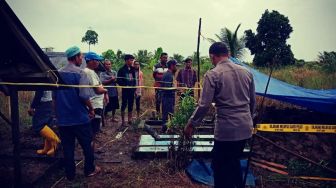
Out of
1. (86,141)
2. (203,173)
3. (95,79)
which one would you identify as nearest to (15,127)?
(86,141)

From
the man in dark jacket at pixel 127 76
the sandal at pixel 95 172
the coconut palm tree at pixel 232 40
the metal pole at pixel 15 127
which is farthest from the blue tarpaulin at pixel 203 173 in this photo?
the coconut palm tree at pixel 232 40

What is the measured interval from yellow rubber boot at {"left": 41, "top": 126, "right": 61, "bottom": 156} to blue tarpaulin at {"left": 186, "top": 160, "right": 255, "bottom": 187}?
7.79ft

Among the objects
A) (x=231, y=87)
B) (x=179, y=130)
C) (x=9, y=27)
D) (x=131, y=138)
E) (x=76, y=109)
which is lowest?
(x=131, y=138)

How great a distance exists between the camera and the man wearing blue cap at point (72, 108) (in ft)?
13.4

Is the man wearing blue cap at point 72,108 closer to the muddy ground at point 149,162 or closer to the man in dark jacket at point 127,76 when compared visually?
the muddy ground at point 149,162

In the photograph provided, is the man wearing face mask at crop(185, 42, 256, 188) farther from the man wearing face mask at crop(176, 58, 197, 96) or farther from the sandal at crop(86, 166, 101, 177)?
the man wearing face mask at crop(176, 58, 197, 96)

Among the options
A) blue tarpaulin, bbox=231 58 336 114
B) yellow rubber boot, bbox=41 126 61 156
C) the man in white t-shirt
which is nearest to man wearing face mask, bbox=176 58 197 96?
blue tarpaulin, bbox=231 58 336 114

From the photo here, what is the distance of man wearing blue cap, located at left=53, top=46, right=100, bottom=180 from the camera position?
4.09m

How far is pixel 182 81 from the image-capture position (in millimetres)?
7832

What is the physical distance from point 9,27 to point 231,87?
2.45m

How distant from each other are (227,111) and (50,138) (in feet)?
10.8

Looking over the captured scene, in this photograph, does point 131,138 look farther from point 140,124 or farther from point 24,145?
point 24,145

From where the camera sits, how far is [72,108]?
13.5 ft

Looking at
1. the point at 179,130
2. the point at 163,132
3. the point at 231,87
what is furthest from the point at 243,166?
the point at 163,132
